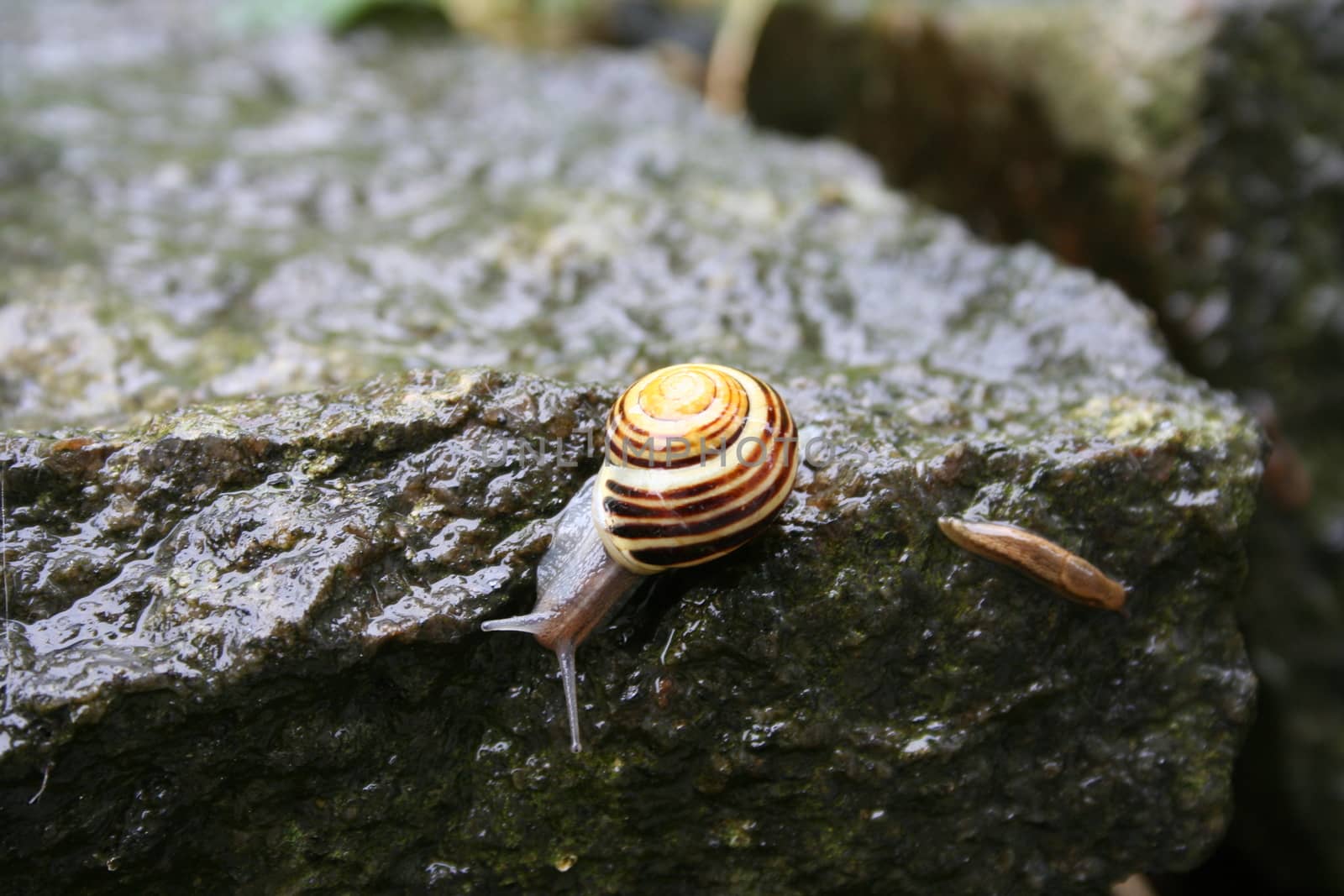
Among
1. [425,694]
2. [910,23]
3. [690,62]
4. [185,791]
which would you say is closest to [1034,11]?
[910,23]

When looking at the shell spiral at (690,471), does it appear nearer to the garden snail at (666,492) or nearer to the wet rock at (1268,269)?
the garden snail at (666,492)

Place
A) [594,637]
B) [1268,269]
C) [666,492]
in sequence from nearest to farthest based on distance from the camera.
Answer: [666,492] → [594,637] → [1268,269]

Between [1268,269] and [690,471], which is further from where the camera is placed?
[1268,269]

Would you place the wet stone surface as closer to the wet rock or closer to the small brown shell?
the small brown shell

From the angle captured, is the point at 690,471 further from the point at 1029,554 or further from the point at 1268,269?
the point at 1268,269

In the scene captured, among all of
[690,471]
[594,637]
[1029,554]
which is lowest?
[594,637]

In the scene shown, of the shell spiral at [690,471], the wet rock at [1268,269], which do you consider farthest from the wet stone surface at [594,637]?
the wet rock at [1268,269]

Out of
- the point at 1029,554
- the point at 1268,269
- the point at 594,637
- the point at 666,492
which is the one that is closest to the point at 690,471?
the point at 666,492
